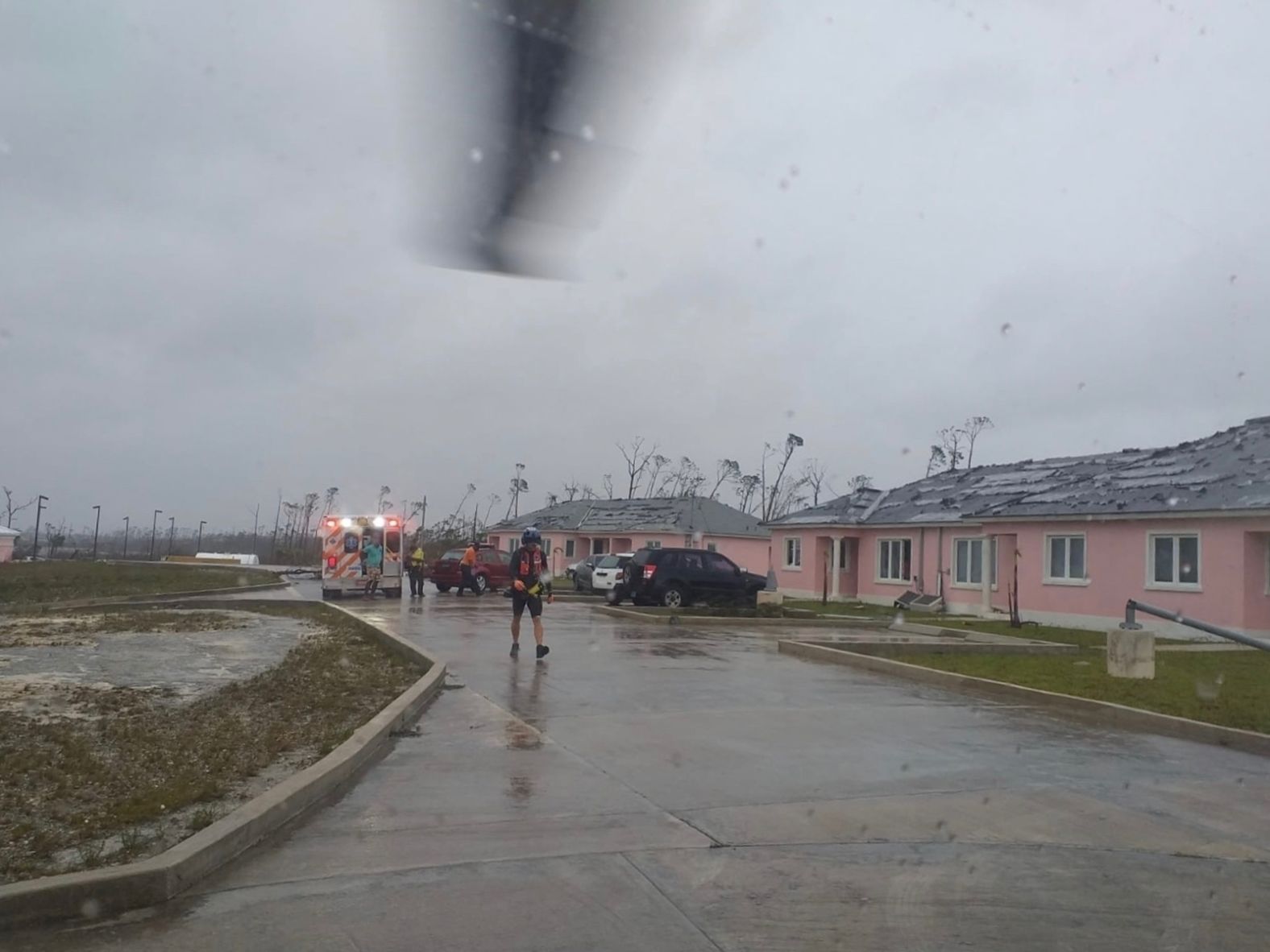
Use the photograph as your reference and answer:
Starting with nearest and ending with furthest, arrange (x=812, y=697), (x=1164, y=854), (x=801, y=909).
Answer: (x=801, y=909)
(x=1164, y=854)
(x=812, y=697)

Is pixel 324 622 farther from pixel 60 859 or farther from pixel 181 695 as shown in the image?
pixel 60 859

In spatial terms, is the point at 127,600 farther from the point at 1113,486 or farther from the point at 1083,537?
the point at 1113,486

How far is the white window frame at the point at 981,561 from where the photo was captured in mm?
28078

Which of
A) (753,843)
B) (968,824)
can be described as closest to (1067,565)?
(968,824)

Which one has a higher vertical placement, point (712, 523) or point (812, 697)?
point (712, 523)

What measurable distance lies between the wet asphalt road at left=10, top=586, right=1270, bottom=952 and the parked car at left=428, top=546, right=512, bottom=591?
22.8 meters

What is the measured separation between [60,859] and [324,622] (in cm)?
1556

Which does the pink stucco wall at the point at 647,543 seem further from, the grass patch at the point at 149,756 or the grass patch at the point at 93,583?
the grass patch at the point at 149,756

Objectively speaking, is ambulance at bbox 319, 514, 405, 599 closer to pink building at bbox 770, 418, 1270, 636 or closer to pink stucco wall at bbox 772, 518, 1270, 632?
pink building at bbox 770, 418, 1270, 636

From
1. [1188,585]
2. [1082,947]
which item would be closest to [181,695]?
[1082,947]

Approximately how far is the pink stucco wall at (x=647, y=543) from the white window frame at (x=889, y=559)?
51.7 ft

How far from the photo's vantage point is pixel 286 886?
16.8ft

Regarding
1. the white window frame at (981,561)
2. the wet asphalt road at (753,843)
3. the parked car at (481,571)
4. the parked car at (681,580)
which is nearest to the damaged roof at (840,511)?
the white window frame at (981,561)

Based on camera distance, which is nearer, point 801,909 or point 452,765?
point 801,909
